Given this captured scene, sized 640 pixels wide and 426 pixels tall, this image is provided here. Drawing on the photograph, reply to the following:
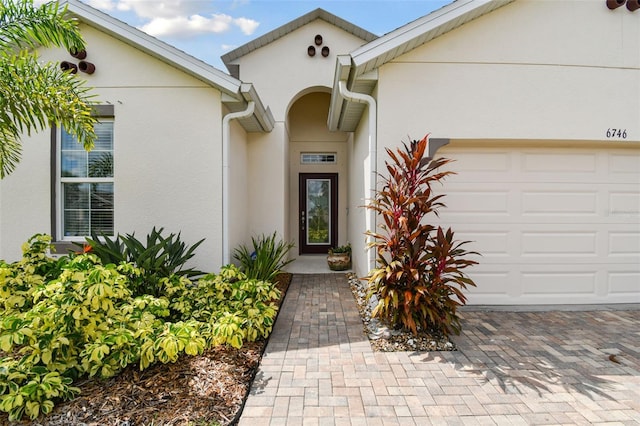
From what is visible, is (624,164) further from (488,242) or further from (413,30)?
(413,30)

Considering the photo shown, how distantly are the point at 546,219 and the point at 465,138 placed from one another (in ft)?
5.85

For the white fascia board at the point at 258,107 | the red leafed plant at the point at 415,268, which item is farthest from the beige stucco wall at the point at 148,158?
the red leafed plant at the point at 415,268

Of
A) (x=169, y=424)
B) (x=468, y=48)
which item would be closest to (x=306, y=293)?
(x=169, y=424)

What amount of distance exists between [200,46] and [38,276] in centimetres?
639

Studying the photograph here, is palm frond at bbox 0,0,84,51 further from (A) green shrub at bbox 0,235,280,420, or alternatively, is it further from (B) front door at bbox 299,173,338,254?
(B) front door at bbox 299,173,338,254

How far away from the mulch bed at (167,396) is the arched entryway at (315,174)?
6380 mm

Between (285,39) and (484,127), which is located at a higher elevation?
(285,39)

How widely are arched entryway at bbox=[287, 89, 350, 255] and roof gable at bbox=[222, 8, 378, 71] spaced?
5.71 ft

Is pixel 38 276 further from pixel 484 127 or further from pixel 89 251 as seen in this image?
pixel 484 127

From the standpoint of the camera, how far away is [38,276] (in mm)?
3605

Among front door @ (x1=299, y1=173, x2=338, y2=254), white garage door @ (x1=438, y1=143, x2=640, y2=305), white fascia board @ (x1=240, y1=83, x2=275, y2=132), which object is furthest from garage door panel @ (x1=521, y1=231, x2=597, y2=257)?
front door @ (x1=299, y1=173, x2=338, y2=254)

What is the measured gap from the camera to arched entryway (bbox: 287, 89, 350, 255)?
9.53 metres

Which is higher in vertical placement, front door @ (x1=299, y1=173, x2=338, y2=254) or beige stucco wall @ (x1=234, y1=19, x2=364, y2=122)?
beige stucco wall @ (x1=234, y1=19, x2=364, y2=122)

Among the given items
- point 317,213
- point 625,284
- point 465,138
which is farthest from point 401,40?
point 317,213
